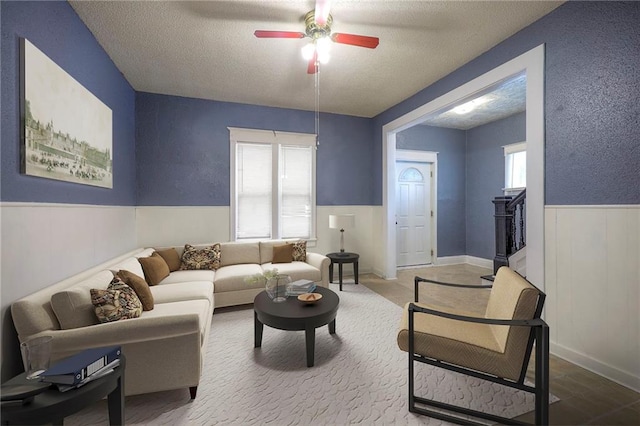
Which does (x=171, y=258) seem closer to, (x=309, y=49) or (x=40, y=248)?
(x=40, y=248)

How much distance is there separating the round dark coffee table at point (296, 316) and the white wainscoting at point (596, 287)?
1973mm

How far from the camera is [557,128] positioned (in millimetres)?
2365

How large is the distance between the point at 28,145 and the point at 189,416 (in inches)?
80.2

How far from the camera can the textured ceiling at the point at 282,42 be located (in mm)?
2367

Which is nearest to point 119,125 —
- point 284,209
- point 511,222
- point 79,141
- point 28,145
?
point 79,141

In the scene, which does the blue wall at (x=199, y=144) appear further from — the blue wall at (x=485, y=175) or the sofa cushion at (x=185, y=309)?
the blue wall at (x=485, y=175)

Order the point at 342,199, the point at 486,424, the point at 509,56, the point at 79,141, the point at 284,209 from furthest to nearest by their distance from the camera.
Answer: the point at 342,199, the point at 284,209, the point at 509,56, the point at 79,141, the point at 486,424

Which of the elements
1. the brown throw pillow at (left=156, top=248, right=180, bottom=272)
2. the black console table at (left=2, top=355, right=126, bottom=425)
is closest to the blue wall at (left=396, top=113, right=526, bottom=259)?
the brown throw pillow at (left=156, top=248, right=180, bottom=272)

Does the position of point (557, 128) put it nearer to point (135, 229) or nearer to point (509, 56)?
point (509, 56)

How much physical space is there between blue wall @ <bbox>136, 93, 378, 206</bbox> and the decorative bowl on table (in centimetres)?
249

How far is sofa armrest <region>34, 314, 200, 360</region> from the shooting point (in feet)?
5.18

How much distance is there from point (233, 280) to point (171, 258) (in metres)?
0.97

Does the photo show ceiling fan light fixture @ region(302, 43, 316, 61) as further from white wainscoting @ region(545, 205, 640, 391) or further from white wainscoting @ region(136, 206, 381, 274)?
white wainscoting @ region(136, 206, 381, 274)

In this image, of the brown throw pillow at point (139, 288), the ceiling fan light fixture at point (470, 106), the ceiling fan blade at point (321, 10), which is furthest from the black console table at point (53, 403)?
the ceiling fan light fixture at point (470, 106)
